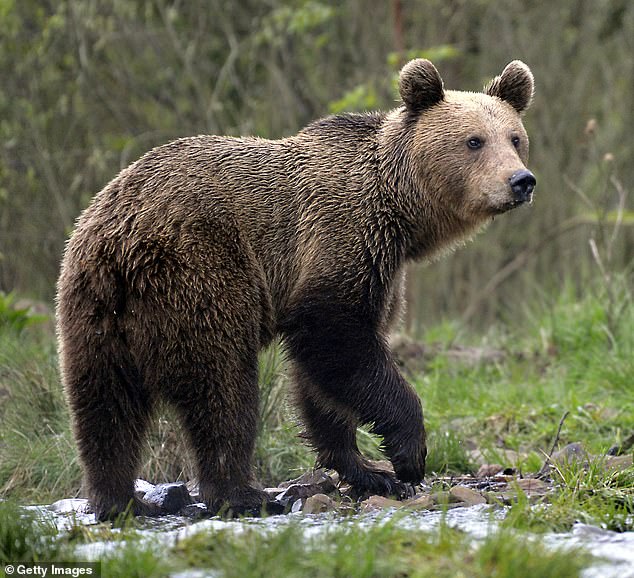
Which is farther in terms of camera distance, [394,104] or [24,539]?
[394,104]

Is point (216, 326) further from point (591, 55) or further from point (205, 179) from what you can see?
point (591, 55)

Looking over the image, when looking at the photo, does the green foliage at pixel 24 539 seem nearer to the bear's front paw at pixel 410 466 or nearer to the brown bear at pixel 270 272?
the brown bear at pixel 270 272

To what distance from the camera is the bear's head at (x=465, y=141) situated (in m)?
5.84

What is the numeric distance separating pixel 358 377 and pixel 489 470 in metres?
1.38

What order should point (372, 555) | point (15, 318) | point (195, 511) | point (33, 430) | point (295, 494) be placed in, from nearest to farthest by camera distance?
1. point (372, 555)
2. point (195, 511)
3. point (295, 494)
4. point (33, 430)
5. point (15, 318)

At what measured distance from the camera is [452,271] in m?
14.4

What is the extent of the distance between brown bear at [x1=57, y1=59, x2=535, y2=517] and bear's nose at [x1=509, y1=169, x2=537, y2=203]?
0.01 m

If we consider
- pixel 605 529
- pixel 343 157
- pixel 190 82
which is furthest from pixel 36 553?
pixel 190 82

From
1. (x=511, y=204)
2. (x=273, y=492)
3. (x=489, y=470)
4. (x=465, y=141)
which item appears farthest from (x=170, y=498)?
(x=465, y=141)

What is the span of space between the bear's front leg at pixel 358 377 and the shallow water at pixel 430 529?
0.69 metres

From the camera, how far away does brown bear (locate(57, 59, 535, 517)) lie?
5.23 metres

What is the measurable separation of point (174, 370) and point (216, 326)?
303 millimetres

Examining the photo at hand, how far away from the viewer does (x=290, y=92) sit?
42.7ft

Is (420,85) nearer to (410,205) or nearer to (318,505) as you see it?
(410,205)
